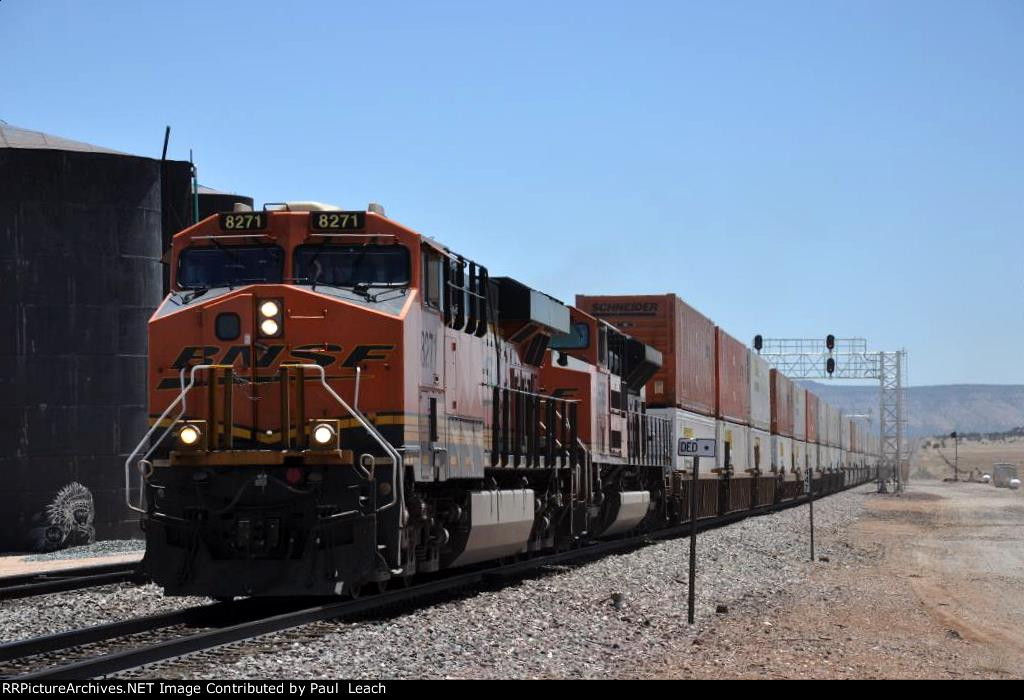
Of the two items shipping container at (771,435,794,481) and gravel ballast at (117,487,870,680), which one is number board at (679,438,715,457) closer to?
gravel ballast at (117,487,870,680)

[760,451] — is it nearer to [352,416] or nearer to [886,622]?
[886,622]

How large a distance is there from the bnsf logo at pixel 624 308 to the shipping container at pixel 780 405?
59.7 ft

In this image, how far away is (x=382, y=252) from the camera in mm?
13125

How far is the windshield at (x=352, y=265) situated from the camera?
13.0 metres

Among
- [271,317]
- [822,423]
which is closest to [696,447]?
[271,317]

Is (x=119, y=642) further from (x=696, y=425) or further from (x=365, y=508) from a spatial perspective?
(x=696, y=425)

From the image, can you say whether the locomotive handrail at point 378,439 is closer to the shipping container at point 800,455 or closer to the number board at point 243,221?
the number board at point 243,221

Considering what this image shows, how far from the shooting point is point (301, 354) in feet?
40.8

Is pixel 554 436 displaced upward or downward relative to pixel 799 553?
upward

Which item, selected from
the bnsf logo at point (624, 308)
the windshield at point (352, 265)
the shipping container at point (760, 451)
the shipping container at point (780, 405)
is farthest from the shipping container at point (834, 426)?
the windshield at point (352, 265)

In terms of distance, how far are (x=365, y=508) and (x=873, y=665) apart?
4873 millimetres

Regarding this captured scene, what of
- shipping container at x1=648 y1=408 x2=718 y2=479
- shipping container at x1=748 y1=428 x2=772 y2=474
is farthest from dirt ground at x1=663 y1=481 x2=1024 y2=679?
shipping container at x1=748 y1=428 x2=772 y2=474

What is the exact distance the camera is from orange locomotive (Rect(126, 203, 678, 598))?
1193cm
